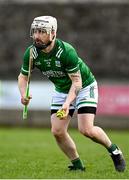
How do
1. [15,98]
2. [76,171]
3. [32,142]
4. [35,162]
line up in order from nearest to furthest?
[76,171], [35,162], [32,142], [15,98]

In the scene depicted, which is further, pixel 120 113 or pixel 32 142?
pixel 120 113

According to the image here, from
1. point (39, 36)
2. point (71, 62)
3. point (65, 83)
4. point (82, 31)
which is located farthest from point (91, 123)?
point (82, 31)

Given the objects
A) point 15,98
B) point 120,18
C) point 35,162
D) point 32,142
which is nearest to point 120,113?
point 15,98

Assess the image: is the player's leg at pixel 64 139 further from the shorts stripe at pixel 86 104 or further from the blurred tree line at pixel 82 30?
the blurred tree line at pixel 82 30

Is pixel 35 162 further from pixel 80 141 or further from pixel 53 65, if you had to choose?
pixel 80 141

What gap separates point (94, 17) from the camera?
108 ft

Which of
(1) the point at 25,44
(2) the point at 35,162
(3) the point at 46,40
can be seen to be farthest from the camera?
(1) the point at 25,44

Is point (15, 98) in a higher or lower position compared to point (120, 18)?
lower

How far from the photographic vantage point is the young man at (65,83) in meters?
11.3

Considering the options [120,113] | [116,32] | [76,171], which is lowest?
[120,113]

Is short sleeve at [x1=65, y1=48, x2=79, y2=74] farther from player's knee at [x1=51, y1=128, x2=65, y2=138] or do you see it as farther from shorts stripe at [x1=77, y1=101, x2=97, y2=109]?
player's knee at [x1=51, y1=128, x2=65, y2=138]

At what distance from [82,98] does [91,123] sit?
0.46 meters

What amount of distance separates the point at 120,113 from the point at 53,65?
16.8 metres

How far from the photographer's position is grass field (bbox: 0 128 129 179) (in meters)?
11.5
